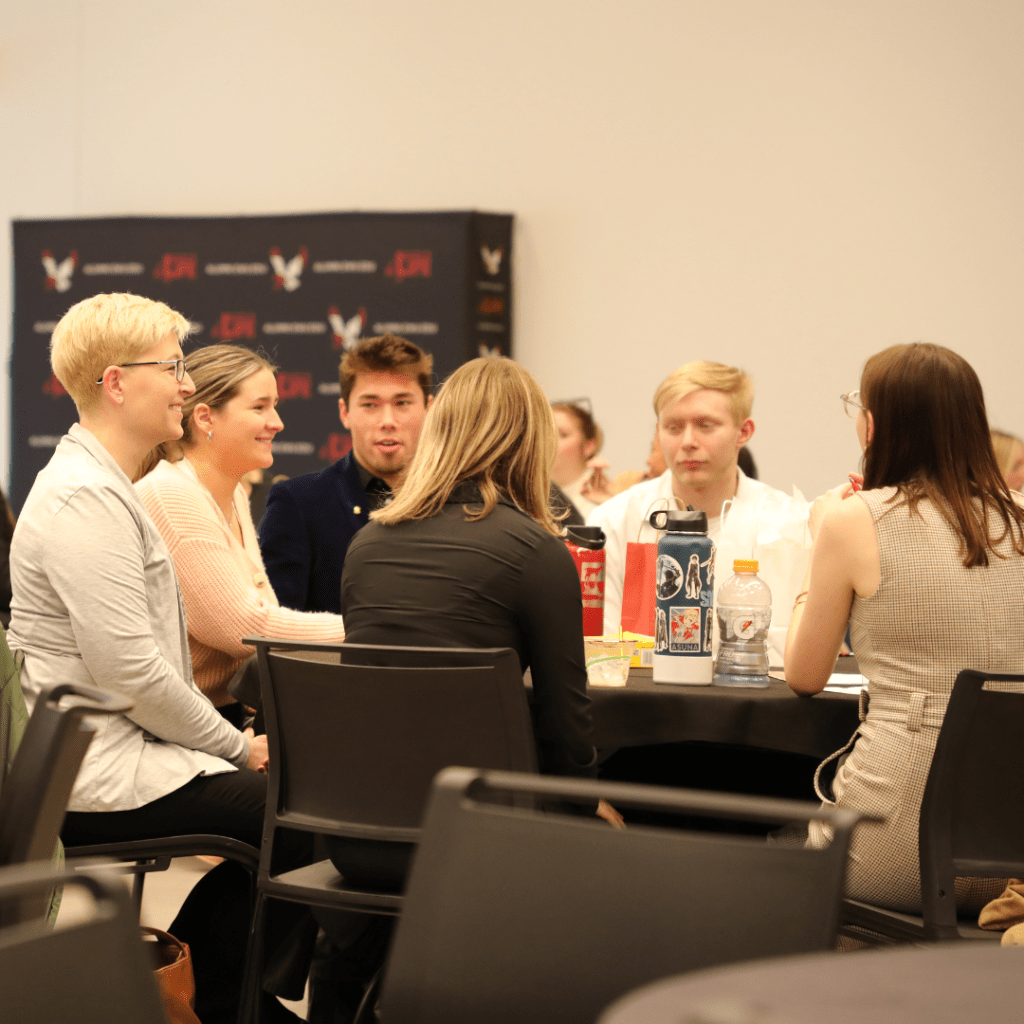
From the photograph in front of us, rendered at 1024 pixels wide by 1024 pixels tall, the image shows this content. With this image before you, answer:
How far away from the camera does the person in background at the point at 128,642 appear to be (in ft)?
6.64

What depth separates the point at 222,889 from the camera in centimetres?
Answer: 229

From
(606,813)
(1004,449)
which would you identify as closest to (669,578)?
(606,813)

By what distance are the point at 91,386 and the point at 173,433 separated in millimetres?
176

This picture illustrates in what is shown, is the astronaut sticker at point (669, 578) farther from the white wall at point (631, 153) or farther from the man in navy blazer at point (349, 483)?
the white wall at point (631, 153)

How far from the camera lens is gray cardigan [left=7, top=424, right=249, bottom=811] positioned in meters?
2.01

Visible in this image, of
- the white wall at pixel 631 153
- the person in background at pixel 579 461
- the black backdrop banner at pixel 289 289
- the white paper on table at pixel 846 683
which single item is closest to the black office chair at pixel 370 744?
the white paper on table at pixel 846 683

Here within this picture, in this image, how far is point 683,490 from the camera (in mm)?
3127

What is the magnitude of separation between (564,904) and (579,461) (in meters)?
4.57

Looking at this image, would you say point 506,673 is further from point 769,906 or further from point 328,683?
point 769,906

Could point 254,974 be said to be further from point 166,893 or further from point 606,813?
point 166,893

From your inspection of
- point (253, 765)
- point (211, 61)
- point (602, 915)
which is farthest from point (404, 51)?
point (602, 915)

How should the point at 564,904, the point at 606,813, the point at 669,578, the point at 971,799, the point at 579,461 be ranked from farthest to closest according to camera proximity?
1. the point at 579,461
2. the point at 669,578
3. the point at 606,813
4. the point at 971,799
5. the point at 564,904

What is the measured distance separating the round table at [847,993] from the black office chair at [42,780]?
29.0 inches

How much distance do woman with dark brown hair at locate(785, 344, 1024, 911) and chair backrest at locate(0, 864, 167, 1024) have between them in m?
1.32
